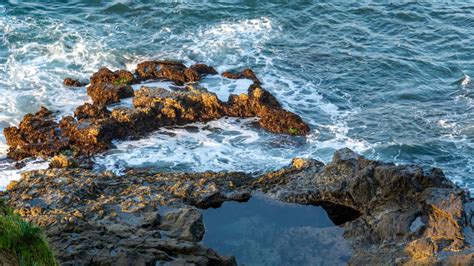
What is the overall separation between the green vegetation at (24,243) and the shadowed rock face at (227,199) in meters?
2.29

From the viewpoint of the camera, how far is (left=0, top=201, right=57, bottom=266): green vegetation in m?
8.85

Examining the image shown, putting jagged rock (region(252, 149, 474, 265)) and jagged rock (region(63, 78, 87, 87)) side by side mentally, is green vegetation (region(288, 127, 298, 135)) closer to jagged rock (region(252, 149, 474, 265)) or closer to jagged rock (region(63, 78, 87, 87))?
jagged rock (region(252, 149, 474, 265))

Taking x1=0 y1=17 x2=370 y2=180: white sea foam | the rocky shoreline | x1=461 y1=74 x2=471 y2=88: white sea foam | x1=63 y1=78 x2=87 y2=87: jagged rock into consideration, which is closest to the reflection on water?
the rocky shoreline

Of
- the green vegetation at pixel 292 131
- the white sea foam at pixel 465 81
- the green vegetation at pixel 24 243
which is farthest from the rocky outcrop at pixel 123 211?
the white sea foam at pixel 465 81

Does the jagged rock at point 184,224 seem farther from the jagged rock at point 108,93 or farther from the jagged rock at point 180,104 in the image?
the jagged rock at point 108,93

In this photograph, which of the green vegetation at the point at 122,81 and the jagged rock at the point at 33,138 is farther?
the green vegetation at the point at 122,81

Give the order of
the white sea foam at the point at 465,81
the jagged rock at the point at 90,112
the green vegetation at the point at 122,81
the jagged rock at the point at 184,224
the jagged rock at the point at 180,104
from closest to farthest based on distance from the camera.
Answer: the jagged rock at the point at 184,224 < the jagged rock at the point at 90,112 < the jagged rock at the point at 180,104 < the green vegetation at the point at 122,81 < the white sea foam at the point at 465,81

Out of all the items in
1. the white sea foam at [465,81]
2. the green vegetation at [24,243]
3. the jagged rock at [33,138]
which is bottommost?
the jagged rock at [33,138]

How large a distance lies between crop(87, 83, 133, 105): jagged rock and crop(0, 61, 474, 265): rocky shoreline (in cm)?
106

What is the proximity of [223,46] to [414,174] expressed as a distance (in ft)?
49.0

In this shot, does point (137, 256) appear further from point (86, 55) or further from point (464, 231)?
point (86, 55)

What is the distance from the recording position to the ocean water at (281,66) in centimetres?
2059

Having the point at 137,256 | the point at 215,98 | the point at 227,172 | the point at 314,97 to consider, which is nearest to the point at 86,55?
the point at 215,98

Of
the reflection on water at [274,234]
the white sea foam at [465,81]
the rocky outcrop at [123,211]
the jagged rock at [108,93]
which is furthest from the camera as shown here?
the white sea foam at [465,81]
